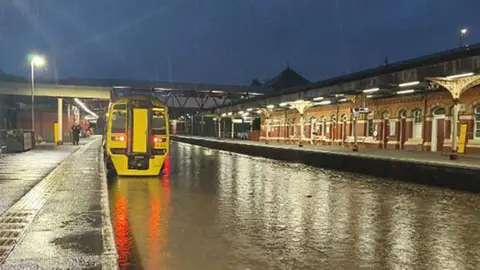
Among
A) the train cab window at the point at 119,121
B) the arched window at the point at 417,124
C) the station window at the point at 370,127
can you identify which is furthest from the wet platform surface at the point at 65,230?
the station window at the point at 370,127

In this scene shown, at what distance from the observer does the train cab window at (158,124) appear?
17.6 metres

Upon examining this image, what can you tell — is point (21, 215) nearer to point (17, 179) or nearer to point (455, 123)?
point (17, 179)

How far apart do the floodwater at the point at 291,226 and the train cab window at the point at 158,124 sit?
2470mm

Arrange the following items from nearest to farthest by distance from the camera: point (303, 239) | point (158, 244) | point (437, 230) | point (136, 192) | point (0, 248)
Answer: point (0, 248)
point (158, 244)
point (303, 239)
point (437, 230)
point (136, 192)

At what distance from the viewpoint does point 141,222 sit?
919 centimetres

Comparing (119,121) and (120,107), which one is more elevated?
(120,107)

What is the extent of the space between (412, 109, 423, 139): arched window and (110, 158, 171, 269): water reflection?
2293cm

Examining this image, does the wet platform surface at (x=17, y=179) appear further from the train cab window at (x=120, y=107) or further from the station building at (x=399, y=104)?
the station building at (x=399, y=104)

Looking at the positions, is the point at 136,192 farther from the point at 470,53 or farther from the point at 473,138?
the point at 473,138

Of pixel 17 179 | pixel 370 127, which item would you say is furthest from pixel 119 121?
pixel 370 127

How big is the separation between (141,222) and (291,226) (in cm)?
288

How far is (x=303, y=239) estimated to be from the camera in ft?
26.1

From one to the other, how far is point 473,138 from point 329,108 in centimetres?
1956

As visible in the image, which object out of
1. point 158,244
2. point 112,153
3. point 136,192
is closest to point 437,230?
point 158,244
